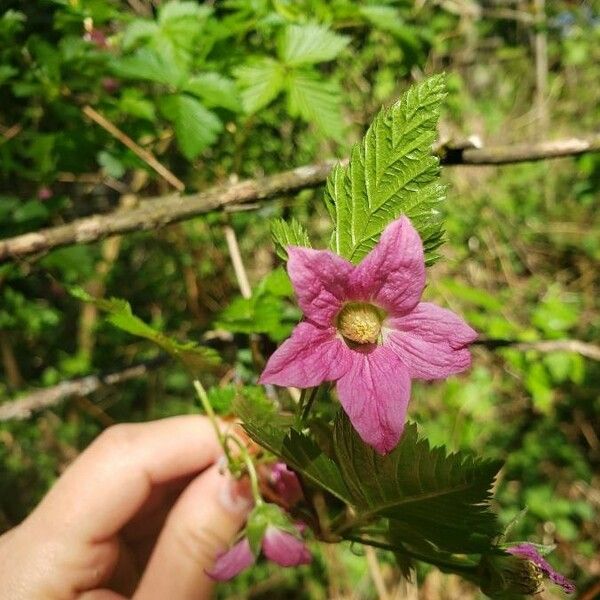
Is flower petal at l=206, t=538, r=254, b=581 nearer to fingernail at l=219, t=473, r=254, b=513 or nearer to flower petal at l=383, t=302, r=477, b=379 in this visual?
fingernail at l=219, t=473, r=254, b=513

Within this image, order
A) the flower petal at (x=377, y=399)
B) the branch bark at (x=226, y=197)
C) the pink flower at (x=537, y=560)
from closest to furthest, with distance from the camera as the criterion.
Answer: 1. the flower petal at (x=377, y=399)
2. the pink flower at (x=537, y=560)
3. the branch bark at (x=226, y=197)

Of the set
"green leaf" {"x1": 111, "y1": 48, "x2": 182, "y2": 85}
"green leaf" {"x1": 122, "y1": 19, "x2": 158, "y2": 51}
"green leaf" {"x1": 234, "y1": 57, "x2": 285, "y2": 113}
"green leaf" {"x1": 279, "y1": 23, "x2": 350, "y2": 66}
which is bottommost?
"green leaf" {"x1": 234, "y1": 57, "x2": 285, "y2": 113}

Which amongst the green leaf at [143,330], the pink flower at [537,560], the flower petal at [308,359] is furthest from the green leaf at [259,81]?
the pink flower at [537,560]

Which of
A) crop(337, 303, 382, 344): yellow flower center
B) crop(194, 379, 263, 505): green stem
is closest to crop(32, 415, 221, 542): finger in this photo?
crop(194, 379, 263, 505): green stem

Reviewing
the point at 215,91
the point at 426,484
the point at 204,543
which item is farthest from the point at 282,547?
the point at 215,91

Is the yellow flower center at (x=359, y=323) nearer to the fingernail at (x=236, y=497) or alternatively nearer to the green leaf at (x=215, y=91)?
the fingernail at (x=236, y=497)

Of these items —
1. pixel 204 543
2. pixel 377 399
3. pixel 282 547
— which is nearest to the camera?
pixel 377 399

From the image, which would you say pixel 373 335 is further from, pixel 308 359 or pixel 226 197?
pixel 226 197
